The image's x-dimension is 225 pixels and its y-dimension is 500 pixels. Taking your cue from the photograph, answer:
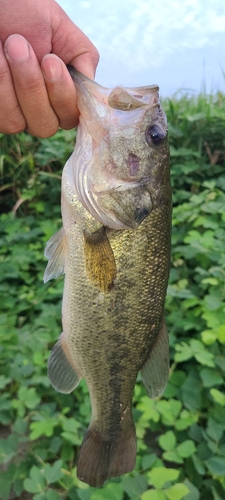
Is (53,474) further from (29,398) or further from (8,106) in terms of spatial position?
(8,106)

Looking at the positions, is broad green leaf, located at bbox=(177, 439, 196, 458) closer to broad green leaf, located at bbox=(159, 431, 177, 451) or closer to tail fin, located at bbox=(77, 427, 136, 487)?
broad green leaf, located at bbox=(159, 431, 177, 451)

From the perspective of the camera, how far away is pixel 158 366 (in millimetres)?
1364

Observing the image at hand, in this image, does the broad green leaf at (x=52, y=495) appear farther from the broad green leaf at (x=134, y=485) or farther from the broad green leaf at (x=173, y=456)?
the broad green leaf at (x=173, y=456)

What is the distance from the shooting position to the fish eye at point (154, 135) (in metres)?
1.21

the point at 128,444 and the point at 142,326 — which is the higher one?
the point at 142,326

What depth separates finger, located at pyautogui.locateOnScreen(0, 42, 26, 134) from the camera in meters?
1.12

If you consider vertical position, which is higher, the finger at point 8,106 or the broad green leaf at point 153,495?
the finger at point 8,106

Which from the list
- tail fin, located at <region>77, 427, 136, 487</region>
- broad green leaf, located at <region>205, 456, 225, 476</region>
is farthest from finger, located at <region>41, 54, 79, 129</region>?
broad green leaf, located at <region>205, 456, 225, 476</region>

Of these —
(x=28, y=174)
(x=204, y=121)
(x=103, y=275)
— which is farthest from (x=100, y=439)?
(x=204, y=121)

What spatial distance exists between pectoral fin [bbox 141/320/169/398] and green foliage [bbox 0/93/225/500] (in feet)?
1.00

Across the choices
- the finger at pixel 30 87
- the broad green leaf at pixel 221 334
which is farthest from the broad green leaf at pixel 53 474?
the finger at pixel 30 87

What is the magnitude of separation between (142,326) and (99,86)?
0.75 meters

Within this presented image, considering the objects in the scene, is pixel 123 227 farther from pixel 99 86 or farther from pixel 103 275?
pixel 99 86

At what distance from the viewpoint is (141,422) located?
1812mm
